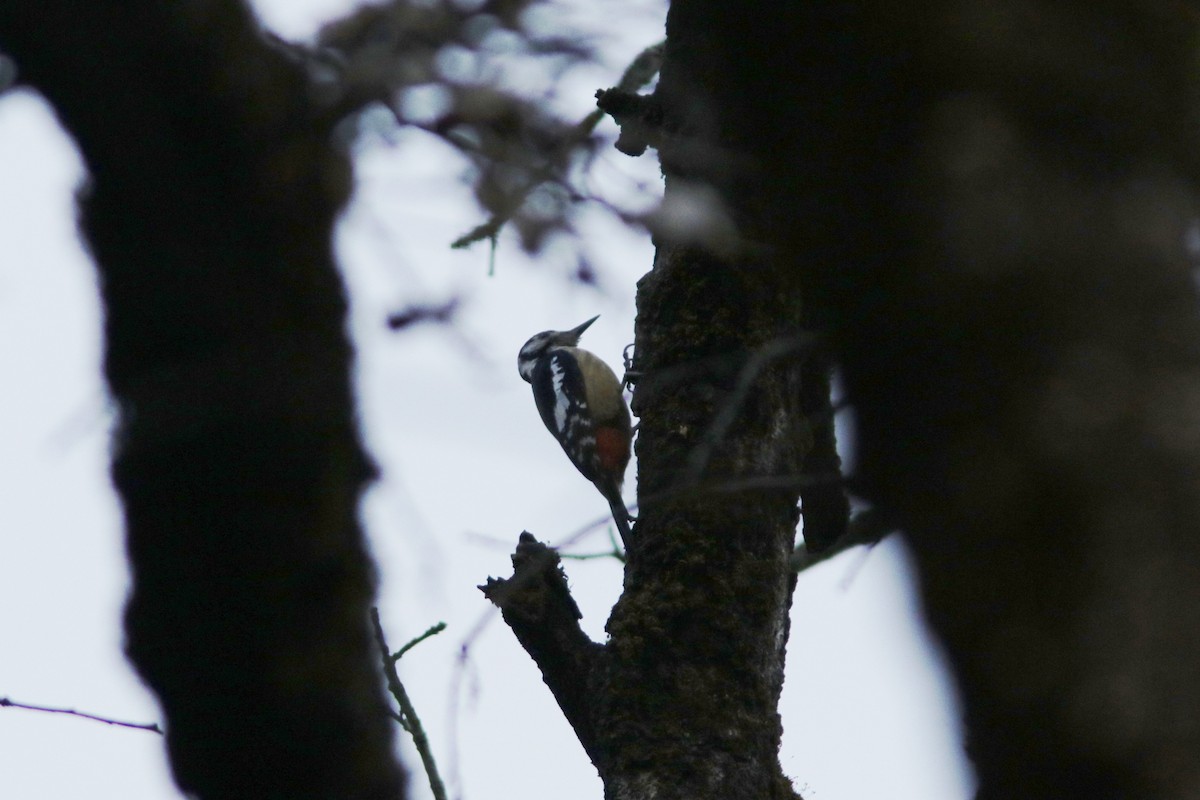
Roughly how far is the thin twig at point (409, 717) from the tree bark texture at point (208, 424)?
160 mm

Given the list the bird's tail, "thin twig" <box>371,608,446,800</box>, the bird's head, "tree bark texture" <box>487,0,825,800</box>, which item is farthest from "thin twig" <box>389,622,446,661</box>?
the bird's head

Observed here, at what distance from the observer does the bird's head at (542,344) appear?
8.15 metres

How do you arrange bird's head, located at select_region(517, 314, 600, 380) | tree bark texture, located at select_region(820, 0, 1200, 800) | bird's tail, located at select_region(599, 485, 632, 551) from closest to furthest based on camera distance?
tree bark texture, located at select_region(820, 0, 1200, 800)
bird's tail, located at select_region(599, 485, 632, 551)
bird's head, located at select_region(517, 314, 600, 380)

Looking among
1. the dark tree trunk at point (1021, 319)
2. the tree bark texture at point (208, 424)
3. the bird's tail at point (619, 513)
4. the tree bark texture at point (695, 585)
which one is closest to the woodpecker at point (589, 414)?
the bird's tail at point (619, 513)

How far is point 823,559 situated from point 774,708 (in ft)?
1.63

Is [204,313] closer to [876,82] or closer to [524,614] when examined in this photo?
[876,82]

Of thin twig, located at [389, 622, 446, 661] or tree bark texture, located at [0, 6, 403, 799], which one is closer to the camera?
tree bark texture, located at [0, 6, 403, 799]

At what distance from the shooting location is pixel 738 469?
11.9ft

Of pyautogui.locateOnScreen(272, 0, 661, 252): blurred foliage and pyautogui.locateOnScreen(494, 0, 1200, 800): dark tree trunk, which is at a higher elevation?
pyautogui.locateOnScreen(272, 0, 661, 252): blurred foliage

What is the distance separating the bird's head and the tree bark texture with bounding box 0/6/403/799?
6.74 meters

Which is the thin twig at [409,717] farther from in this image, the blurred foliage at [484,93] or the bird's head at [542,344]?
the bird's head at [542,344]

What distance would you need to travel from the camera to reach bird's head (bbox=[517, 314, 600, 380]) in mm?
8148

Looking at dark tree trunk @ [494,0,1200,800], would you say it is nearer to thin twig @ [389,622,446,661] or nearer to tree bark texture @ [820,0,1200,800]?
tree bark texture @ [820,0,1200,800]

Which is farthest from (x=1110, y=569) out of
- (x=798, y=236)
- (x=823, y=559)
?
(x=823, y=559)
